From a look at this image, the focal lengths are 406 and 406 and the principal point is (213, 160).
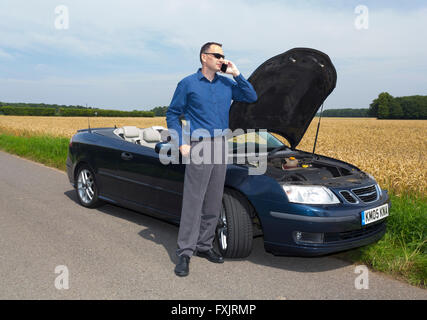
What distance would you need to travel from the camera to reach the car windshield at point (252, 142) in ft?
15.3

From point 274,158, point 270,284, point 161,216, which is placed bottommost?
point 270,284

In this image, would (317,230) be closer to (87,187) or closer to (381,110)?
(87,187)

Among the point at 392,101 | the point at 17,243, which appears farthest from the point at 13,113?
the point at 17,243

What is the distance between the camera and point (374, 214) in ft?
12.0

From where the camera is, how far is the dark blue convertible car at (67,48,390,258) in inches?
137

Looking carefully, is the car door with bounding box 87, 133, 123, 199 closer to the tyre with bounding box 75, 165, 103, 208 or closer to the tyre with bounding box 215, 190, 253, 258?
the tyre with bounding box 75, 165, 103, 208

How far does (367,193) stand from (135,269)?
7.37ft

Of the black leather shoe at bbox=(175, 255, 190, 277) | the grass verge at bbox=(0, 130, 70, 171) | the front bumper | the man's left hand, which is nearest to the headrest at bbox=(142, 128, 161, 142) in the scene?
the man's left hand

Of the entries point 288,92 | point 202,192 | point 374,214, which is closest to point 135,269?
point 202,192

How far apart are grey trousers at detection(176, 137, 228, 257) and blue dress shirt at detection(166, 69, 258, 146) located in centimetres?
15

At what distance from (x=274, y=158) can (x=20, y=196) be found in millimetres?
4397

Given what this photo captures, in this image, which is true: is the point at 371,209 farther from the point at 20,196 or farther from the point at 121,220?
the point at 20,196

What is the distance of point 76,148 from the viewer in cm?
602

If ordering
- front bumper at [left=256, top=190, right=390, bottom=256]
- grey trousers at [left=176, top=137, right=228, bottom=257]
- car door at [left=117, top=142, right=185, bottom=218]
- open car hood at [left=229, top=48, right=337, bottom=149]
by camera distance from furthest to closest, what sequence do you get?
car door at [left=117, top=142, right=185, bottom=218] → open car hood at [left=229, top=48, right=337, bottom=149] → grey trousers at [left=176, top=137, right=228, bottom=257] → front bumper at [left=256, top=190, right=390, bottom=256]
